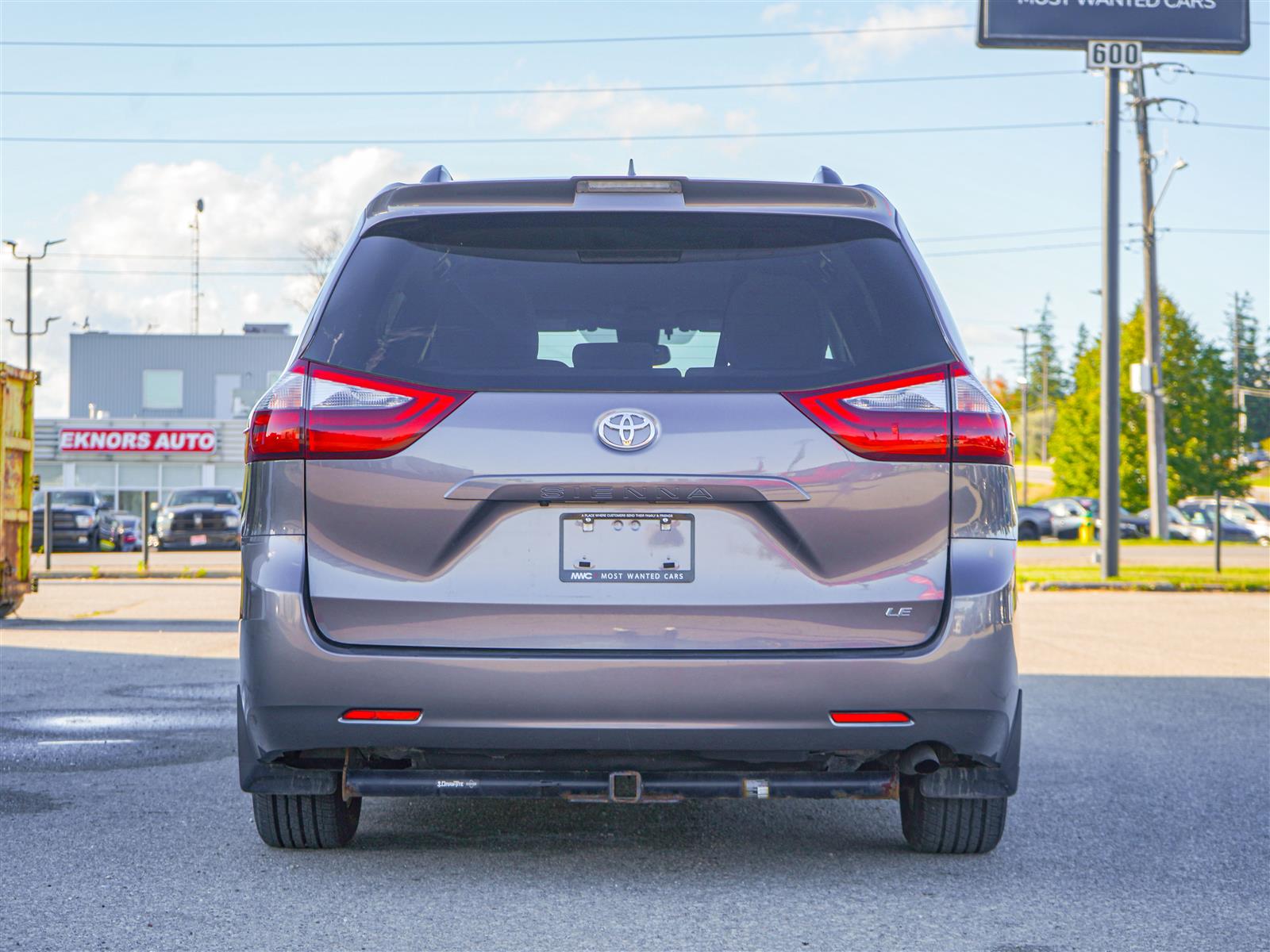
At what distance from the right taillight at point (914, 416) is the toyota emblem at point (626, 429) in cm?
38

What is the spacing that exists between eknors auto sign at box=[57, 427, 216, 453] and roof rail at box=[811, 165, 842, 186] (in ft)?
179

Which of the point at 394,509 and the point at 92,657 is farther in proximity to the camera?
the point at 92,657

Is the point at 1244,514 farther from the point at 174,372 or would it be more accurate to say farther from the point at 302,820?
the point at 302,820

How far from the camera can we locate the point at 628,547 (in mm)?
3768

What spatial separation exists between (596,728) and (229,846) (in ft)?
5.14

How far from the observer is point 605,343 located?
398 cm

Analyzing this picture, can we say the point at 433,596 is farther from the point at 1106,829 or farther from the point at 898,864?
the point at 1106,829

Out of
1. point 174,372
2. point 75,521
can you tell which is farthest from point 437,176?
point 174,372

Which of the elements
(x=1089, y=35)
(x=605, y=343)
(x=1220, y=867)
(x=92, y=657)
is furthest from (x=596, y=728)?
(x=1089, y=35)

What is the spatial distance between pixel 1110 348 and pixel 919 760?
1787 centimetres

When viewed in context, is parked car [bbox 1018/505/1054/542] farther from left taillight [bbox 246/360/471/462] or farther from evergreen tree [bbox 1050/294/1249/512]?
left taillight [bbox 246/360/471/462]

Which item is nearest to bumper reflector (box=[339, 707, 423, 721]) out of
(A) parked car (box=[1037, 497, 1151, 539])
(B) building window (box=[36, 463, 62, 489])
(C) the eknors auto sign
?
(A) parked car (box=[1037, 497, 1151, 539])

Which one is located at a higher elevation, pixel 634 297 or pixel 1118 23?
pixel 1118 23

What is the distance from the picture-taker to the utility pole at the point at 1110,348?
2059 centimetres
